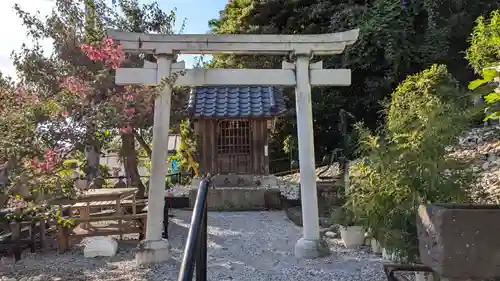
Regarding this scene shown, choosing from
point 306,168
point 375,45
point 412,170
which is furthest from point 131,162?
point 375,45

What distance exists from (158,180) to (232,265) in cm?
125

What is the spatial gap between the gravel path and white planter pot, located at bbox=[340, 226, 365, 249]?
0.13 m

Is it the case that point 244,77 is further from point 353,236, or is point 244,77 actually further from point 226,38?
point 353,236

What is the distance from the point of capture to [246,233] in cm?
664

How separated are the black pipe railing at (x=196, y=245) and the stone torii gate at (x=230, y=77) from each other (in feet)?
9.94

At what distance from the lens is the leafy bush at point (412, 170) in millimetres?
3305

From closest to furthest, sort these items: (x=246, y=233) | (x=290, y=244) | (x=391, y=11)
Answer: (x=290, y=244) → (x=246, y=233) → (x=391, y=11)

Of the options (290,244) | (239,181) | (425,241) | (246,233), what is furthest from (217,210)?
(425,241)

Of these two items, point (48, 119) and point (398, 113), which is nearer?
point (48, 119)

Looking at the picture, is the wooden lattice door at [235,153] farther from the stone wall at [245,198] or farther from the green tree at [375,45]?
the green tree at [375,45]

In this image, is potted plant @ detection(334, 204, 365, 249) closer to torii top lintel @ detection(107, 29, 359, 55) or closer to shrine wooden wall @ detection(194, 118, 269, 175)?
torii top lintel @ detection(107, 29, 359, 55)

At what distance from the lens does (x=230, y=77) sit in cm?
508

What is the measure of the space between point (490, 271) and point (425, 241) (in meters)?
0.36

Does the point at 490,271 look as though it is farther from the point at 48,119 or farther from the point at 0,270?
the point at 0,270
